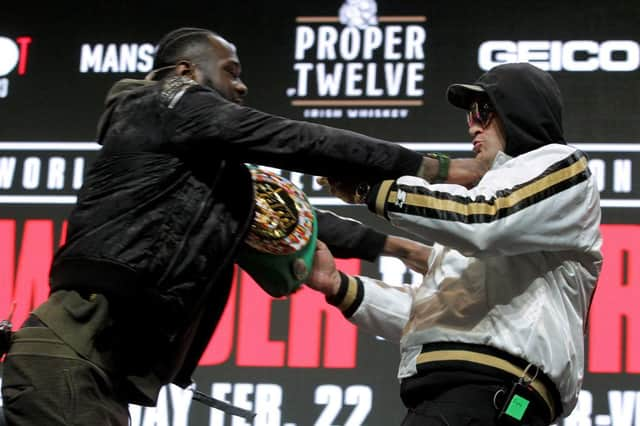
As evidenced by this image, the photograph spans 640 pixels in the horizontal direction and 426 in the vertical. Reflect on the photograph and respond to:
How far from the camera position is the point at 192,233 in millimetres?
2229

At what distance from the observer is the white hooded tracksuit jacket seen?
2.25m

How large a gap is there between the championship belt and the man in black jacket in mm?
106

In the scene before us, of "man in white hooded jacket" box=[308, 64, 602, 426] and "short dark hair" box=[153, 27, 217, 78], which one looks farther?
"short dark hair" box=[153, 27, 217, 78]

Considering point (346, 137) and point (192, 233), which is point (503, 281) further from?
point (192, 233)

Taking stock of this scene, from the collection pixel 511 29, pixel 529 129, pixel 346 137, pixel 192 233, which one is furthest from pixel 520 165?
pixel 511 29

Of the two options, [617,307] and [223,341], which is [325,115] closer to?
[223,341]

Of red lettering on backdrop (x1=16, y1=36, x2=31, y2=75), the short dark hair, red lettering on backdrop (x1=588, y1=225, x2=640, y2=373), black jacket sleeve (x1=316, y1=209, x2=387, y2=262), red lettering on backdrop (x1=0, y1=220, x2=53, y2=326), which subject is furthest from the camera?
red lettering on backdrop (x1=16, y1=36, x2=31, y2=75)

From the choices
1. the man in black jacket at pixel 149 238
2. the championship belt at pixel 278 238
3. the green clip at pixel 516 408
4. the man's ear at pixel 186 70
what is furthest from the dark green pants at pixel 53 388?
the green clip at pixel 516 408

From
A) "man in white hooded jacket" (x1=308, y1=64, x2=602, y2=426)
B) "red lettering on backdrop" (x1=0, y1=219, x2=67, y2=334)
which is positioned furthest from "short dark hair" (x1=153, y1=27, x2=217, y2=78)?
"red lettering on backdrop" (x1=0, y1=219, x2=67, y2=334)

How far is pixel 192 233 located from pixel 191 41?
20.0 inches

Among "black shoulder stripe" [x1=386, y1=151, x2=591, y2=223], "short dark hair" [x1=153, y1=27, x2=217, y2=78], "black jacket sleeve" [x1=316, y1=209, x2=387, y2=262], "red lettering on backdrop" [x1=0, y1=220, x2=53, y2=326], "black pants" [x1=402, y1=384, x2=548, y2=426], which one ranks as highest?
"short dark hair" [x1=153, y1=27, x2=217, y2=78]

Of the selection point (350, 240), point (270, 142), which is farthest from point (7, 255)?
point (270, 142)

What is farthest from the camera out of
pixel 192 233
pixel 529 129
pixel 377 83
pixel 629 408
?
pixel 377 83

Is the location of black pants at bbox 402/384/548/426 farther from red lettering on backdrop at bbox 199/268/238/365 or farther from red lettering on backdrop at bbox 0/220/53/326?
red lettering on backdrop at bbox 0/220/53/326
